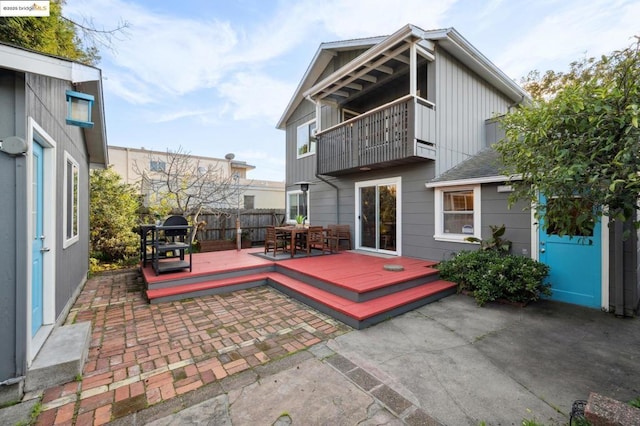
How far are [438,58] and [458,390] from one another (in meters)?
6.94

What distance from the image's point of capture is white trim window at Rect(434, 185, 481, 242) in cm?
583

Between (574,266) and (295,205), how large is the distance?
324 inches

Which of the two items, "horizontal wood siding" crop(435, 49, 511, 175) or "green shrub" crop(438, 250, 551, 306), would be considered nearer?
"green shrub" crop(438, 250, 551, 306)

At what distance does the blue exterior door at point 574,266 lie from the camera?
4.34 metres

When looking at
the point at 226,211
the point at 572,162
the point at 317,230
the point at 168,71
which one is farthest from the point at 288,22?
the point at 572,162

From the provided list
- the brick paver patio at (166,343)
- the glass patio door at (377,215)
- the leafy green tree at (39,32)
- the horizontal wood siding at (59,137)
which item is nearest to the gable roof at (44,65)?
the horizontal wood siding at (59,137)

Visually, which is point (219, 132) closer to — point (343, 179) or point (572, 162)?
point (343, 179)

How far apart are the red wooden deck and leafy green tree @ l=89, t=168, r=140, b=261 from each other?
7.49ft

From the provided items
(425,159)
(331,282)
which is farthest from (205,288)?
(425,159)

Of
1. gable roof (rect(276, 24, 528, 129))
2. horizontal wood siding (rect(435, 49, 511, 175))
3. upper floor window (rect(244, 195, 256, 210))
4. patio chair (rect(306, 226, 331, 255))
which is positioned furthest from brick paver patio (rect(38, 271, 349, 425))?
upper floor window (rect(244, 195, 256, 210))

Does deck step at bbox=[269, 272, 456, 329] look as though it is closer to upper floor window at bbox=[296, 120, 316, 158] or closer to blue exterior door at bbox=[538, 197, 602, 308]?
blue exterior door at bbox=[538, 197, 602, 308]

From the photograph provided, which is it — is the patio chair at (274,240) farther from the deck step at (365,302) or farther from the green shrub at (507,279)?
the green shrub at (507,279)

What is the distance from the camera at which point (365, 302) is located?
4.12 m

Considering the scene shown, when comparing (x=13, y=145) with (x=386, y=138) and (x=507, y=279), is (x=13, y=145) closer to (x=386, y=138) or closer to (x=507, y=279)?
(x=386, y=138)
